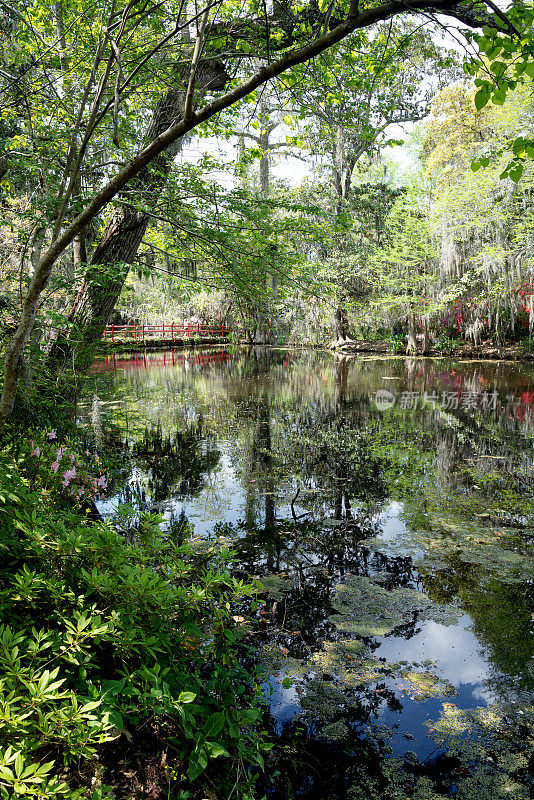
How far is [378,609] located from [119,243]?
181 inches

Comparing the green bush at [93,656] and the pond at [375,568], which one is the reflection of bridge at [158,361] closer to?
the pond at [375,568]

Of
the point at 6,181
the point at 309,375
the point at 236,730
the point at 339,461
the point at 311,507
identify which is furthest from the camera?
the point at 309,375

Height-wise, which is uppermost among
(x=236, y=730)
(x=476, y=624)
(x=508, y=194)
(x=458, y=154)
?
(x=458, y=154)

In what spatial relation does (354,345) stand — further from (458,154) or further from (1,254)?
(1,254)

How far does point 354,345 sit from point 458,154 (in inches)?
407

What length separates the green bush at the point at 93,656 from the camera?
131 cm

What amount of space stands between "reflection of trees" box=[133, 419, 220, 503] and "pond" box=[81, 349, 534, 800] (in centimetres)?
4

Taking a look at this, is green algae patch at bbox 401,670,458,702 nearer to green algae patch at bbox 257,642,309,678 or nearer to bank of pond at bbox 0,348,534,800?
bank of pond at bbox 0,348,534,800

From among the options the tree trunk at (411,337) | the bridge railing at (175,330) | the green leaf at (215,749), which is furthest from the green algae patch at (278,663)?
the bridge railing at (175,330)

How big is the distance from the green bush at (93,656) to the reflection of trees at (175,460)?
3612mm

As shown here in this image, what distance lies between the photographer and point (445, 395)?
40.8 ft

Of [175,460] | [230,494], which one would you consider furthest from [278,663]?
[175,460]

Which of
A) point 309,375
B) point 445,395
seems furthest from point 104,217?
point 309,375

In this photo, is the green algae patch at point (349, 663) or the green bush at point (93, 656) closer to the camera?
the green bush at point (93, 656)
